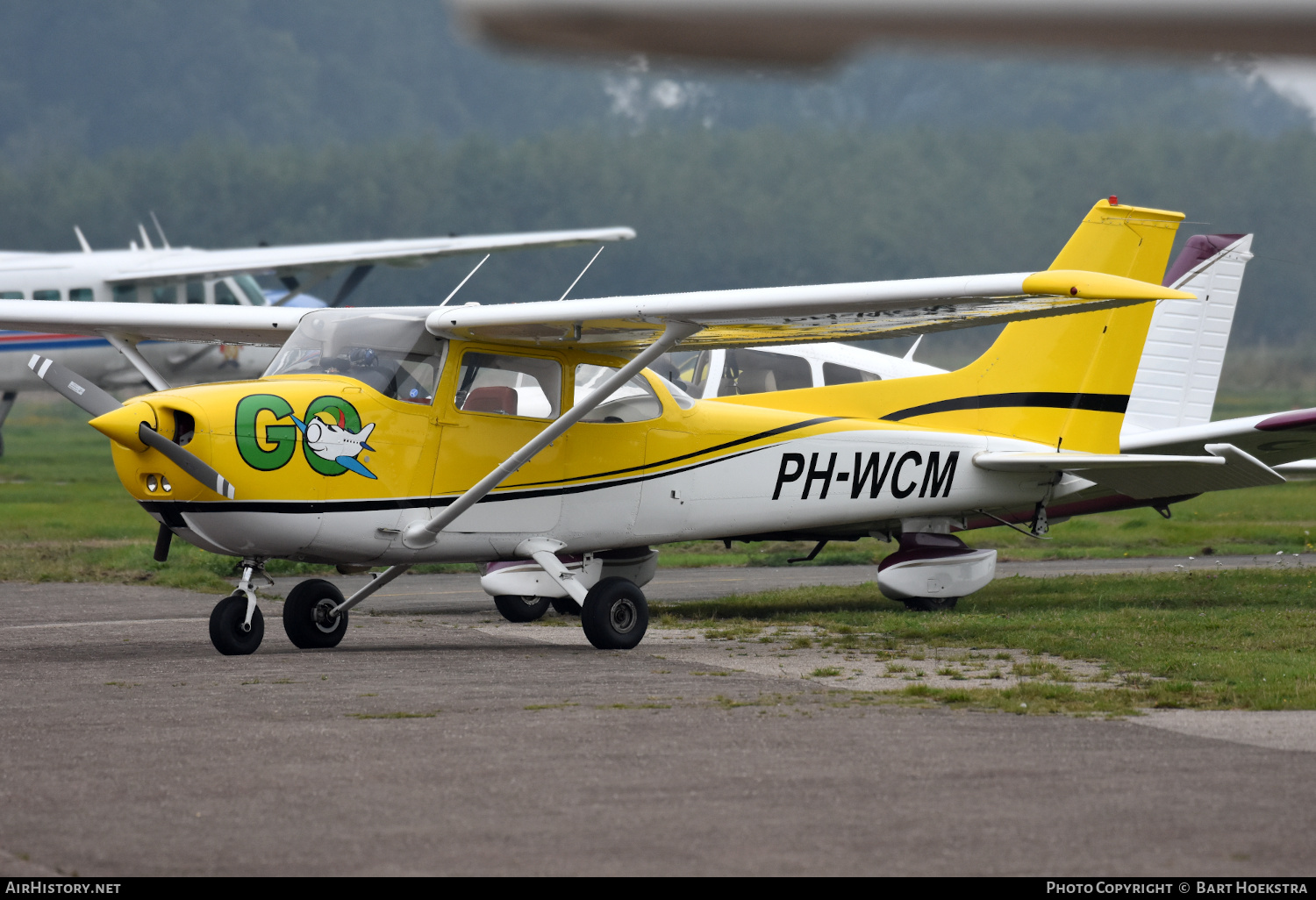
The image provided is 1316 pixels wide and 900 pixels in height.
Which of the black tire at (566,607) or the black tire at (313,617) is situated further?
the black tire at (566,607)

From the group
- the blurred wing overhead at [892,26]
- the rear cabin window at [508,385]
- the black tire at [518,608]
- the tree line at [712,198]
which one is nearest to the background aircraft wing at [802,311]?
the rear cabin window at [508,385]

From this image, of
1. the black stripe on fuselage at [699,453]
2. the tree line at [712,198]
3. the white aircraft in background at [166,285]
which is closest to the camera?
the black stripe on fuselage at [699,453]

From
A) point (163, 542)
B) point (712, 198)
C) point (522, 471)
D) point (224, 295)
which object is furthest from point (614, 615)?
point (712, 198)

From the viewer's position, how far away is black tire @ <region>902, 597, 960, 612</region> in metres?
12.4

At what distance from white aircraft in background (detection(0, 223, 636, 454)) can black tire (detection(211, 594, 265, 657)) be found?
17445 mm

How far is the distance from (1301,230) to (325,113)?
5904 centimetres

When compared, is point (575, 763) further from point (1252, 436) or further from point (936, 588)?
point (1252, 436)

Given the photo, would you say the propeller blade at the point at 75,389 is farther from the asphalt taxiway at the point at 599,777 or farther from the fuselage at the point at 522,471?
the asphalt taxiway at the point at 599,777

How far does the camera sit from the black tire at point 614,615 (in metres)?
9.88

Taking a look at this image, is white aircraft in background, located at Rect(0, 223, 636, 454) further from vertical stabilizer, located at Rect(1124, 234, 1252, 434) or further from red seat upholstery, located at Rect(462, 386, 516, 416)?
red seat upholstery, located at Rect(462, 386, 516, 416)

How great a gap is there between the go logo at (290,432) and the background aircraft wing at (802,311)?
0.91 meters

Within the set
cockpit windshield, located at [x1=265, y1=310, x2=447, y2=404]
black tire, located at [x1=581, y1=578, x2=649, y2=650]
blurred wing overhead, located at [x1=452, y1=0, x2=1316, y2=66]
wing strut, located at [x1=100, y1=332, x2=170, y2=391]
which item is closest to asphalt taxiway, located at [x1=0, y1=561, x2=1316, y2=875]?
black tire, located at [x1=581, y1=578, x2=649, y2=650]

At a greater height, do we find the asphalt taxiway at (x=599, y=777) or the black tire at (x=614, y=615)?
the black tire at (x=614, y=615)

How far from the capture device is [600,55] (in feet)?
5.76
